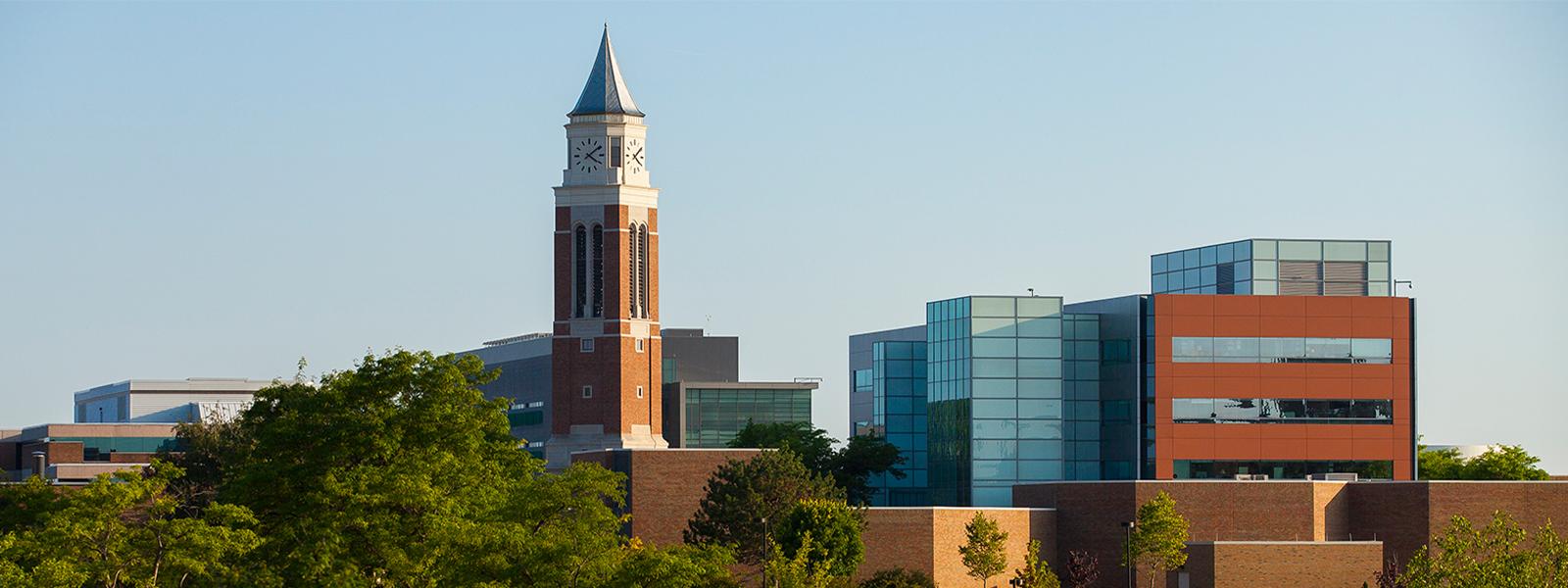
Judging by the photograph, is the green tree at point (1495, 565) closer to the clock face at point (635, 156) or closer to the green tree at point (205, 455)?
the green tree at point (205, 455)

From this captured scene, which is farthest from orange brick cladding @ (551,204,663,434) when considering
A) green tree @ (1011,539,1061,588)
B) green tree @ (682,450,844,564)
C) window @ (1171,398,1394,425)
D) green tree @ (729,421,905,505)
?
green tree @ (1011,539,1061,588)

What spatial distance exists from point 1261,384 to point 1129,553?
21.7 meters

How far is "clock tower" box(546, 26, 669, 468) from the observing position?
443 feet

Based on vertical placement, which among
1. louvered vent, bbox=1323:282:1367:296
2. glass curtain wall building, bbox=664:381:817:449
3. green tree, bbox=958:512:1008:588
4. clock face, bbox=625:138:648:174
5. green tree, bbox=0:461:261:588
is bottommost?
green tree, bbox=958:512:1008:588

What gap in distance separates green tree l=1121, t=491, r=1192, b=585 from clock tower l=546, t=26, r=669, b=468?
49.7m

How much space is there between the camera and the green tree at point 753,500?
89438 millimetres

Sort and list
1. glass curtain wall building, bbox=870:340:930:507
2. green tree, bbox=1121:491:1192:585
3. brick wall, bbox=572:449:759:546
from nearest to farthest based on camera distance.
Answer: green tree, bbox=1121:491:1192:585 → brick wall, bbox=572:449:759:546 → glass curtain wall building, bbox=870:340:930:507

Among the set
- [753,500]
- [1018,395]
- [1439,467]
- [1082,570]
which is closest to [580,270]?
[1018,395]

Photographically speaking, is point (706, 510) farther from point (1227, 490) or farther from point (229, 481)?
point (229, 481)

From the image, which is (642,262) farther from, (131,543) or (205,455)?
(131,543)

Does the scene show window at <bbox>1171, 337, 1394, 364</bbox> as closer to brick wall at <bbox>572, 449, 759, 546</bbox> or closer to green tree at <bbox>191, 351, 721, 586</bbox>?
brick wall at <bbox>572, 449, 759, 546</bbox>

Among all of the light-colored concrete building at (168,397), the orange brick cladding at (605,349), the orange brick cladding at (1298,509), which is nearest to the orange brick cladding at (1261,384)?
the orange brick cladding at (1298,509)

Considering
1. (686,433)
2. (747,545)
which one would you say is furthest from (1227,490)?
(686,433)

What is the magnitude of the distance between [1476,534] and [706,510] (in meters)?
33.6
